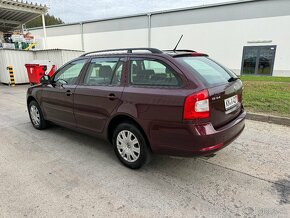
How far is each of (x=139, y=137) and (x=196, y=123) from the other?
0.82m

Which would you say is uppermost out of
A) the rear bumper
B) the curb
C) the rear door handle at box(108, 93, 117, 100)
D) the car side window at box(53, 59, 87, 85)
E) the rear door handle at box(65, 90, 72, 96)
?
the car side window at box(53, 59, 87, 85)

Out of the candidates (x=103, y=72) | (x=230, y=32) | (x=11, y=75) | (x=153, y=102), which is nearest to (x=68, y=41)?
Result: (x=11, y=75)

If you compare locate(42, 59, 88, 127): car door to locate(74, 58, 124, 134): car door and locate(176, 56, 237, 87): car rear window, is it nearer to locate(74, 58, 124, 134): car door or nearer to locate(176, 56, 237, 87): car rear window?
locate(74, 58, 124, 134): car door

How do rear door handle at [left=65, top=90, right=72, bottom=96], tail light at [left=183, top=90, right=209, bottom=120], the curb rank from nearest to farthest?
tail light at [left=183, top=90, right=209, bottom=120]
rear door handle at [left=65, top=90, right=72, bottom=96]
the curb

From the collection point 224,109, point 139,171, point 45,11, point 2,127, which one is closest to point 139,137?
point 139,171

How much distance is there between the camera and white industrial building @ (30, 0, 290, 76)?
52.4ft

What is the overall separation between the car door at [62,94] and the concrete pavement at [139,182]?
0.50 metres

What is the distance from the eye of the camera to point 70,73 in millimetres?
4125

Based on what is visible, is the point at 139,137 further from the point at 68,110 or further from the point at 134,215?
the point at 68,110

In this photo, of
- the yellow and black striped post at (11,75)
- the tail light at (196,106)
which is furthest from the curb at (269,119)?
the yellow and black striped post at (11,75)

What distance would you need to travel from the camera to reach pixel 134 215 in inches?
90.7

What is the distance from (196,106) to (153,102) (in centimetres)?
53

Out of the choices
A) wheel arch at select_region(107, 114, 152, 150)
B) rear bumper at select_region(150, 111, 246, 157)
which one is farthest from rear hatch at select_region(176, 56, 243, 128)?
wheel arch at select_region(107, 114, 152, 150)

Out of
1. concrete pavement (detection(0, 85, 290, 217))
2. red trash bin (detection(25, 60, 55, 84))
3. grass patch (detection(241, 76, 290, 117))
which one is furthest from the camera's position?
red trash bin (detection(25, 60, 55, 84))
